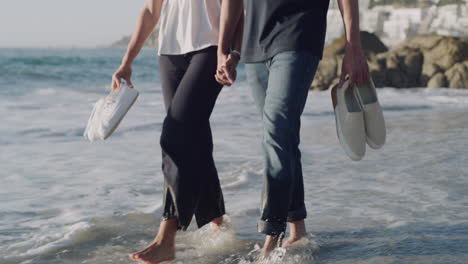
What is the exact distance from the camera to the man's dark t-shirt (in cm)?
313

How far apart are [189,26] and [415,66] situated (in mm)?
20759

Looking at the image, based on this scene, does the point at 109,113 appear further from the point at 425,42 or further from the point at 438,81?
the point at 425,42

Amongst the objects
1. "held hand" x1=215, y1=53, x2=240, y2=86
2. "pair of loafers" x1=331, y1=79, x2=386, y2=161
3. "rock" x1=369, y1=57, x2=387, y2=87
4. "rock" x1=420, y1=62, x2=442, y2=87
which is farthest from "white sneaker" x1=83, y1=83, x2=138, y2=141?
"rock" x1=420, y1=62, x2=442, y2=87

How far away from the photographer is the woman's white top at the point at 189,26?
342 centimetres

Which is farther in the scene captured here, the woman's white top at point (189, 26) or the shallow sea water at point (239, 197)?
the shallow sea water at point (239, 197)

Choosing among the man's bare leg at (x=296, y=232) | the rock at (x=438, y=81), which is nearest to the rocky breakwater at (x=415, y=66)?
the rock at (x=438, y=81)

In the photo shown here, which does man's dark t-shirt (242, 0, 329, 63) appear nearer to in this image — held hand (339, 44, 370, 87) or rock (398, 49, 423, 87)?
held hand (339, 44, 370, 87)

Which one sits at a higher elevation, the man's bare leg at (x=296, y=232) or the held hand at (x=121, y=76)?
the held hand at (x=121, y=76)

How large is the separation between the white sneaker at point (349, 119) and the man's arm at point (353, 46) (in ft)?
0.18

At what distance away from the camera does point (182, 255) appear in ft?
11.7

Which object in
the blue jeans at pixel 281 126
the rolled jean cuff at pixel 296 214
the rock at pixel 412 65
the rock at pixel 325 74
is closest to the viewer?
the blue jeans at pixel 281 126

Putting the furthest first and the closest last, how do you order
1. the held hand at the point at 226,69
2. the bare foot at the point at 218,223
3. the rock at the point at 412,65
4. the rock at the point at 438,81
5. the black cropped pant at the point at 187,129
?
the rock at the point at 412,65, the rock at the point at 438,81, the bare foot at the point at 218,223, the black cropped pant at the point at 187,129, the held hand at the point at 226,69

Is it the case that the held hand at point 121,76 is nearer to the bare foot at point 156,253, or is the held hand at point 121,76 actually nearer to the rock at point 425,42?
the bare foot at point 156,253

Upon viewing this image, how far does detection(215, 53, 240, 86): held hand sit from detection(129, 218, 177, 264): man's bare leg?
72 centimetres
